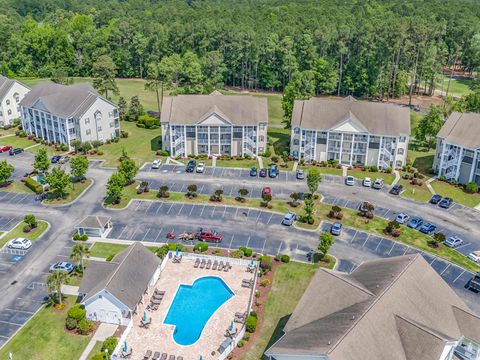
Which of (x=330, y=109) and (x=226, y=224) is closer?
(x=226, y=224)

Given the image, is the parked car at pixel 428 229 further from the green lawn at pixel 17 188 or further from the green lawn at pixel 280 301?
the green lawn at pixel 17 188

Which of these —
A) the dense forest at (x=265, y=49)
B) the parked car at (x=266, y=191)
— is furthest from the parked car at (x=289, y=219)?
the dense forest at (x=265, y=49)

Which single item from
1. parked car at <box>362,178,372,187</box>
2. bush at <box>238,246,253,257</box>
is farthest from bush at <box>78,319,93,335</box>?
parked car at <box>362,178,372,187</box>

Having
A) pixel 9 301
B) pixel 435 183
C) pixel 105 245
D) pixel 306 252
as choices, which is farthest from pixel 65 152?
pixel 435 183

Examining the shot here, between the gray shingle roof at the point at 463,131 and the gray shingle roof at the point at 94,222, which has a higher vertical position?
the gray shingle roof at the point at 463,131

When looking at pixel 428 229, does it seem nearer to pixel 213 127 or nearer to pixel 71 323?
pixel 213 127

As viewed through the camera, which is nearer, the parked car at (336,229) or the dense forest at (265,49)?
the parked car at (336,229)

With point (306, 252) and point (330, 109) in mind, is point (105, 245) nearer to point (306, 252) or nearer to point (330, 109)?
point (306, 252)
